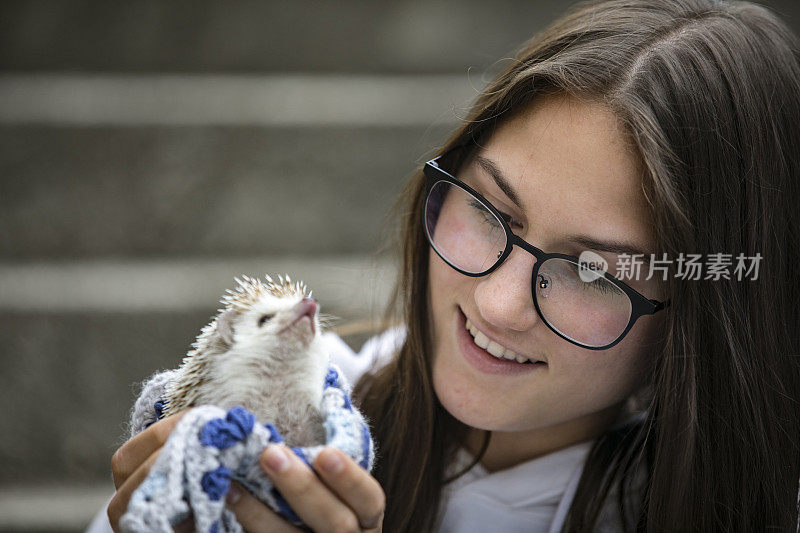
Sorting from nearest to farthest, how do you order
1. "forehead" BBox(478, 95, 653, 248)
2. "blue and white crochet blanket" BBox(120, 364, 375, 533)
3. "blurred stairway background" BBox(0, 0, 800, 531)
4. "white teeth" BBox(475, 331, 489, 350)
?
"blue and white crochet blanket" BBox(120, 364, 375, 533), "forehead" BBox(478, 95, 653, 248), "white teeth" BBox(475, 331, 489, 350), "blurred stairway background" BBox(0, 0, 800, 531)

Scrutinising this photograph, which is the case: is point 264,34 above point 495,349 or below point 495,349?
above

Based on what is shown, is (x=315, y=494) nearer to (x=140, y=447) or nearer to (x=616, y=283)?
(x=140, y=447)

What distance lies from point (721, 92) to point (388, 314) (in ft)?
2.55

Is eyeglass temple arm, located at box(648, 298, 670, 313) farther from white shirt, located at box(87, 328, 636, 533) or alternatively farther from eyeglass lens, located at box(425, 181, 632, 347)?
white shirt, located at box(87, 328, 636, 533)

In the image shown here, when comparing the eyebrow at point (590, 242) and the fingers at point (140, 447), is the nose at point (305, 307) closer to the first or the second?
the fingers at point (140, 447)

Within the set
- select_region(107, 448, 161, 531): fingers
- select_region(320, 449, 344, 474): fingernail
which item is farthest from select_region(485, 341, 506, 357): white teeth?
select_region(107, 448, 161, 531): fingers

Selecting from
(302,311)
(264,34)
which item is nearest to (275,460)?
(302,311)

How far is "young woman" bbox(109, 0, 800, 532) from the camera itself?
0.99 metres

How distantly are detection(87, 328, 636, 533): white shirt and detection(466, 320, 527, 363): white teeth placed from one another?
1.00ft

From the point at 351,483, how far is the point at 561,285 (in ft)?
1.45

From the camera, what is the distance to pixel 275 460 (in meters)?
0.69

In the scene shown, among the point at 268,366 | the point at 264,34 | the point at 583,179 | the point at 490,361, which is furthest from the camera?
the point at 264,34

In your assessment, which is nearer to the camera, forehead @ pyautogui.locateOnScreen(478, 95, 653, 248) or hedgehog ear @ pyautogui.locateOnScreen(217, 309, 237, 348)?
hedgehog ear @ pyautogui.locateOnScreen(217, 309, 237, 348)

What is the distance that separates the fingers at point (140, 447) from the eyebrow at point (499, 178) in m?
0.55
